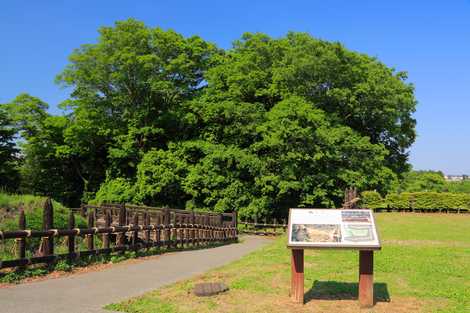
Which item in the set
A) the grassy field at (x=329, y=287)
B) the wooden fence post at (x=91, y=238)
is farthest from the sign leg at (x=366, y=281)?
the wooden fence post at (x=91, y=238)

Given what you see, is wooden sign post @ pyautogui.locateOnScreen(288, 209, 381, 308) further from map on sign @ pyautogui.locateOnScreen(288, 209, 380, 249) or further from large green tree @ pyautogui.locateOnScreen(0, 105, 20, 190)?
large green tree @ pyautogui.locateOnScreen(0, 105, 20, 190)

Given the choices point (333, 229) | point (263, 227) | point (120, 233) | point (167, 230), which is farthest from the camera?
point (263, 227)

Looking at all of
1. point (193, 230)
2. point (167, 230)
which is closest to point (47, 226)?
point (167, 230)

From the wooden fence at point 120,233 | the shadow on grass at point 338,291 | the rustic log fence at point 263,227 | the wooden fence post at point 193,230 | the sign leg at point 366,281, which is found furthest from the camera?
the rustic log fence at point 263,227

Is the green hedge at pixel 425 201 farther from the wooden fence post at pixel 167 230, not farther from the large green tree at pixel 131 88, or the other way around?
the wooden fence post at pixel 167 230

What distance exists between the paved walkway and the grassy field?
1.58 ft

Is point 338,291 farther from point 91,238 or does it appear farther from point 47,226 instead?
point 47,226

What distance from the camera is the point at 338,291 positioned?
782 centimetres

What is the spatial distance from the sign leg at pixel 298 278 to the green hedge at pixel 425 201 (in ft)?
98.5

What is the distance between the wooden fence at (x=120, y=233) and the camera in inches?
358

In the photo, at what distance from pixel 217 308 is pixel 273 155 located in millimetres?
→ 26695

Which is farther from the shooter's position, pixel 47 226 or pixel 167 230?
pixel 167 230

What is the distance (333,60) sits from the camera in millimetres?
32875

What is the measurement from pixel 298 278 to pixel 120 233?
634cm
